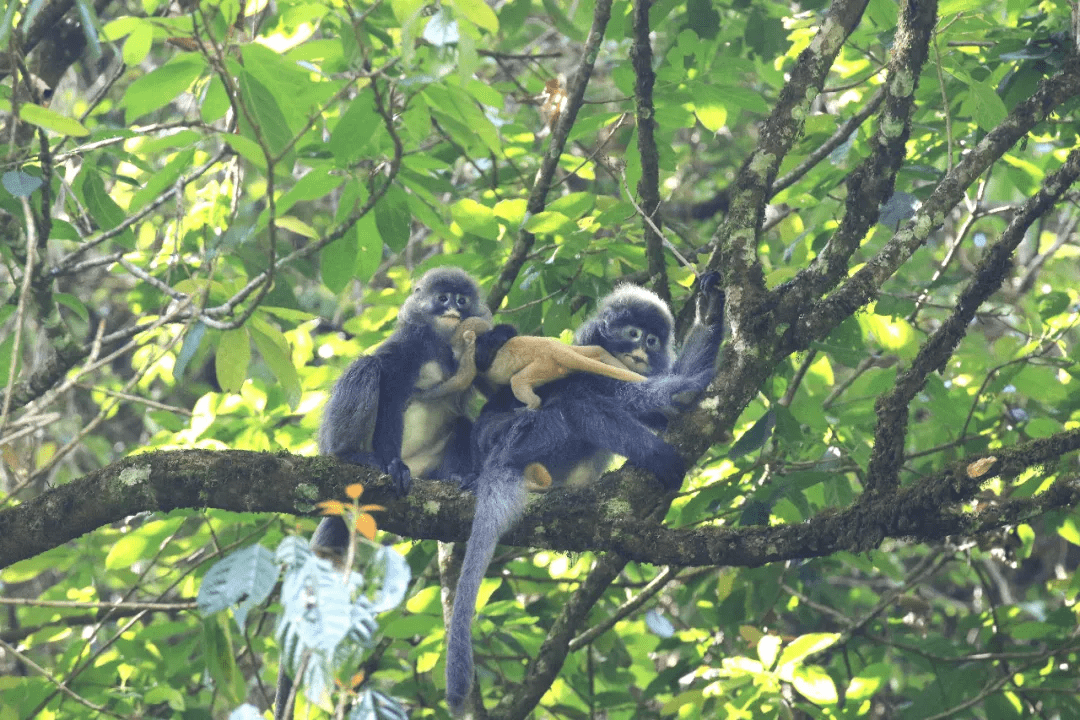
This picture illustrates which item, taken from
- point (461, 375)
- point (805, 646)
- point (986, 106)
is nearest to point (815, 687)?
point (805, 646)

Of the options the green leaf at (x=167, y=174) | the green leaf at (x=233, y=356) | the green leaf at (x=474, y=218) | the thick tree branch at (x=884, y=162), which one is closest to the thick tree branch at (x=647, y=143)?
the green leaf at (x=474, y=218)

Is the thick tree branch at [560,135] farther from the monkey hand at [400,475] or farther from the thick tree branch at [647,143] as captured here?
the monkey hand at [400,475]

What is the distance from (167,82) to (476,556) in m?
2.04

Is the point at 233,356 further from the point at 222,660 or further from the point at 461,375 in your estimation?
the point at 222,660

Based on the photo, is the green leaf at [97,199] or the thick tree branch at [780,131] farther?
the green leaf at [97,199]

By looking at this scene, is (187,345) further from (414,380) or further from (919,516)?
(919,516)

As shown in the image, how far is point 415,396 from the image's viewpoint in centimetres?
527


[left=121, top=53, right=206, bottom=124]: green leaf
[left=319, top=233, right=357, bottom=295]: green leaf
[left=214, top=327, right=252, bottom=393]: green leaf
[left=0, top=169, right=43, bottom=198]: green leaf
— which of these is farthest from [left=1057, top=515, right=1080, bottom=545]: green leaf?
[left=0, top=169, right=43, bottom=198]: green leaf

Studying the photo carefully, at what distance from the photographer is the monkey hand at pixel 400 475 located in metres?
4.08

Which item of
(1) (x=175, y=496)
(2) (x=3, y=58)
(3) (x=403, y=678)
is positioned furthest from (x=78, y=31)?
(3) (x=403, y=678)

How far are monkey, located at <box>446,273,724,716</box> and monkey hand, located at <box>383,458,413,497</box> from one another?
282mm

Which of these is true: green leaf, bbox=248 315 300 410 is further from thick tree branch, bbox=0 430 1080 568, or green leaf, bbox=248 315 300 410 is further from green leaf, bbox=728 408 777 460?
green leaf, bbox=728 408 777 460

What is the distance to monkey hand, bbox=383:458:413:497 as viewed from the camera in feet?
13.4

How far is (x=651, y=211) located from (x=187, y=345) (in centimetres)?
238
